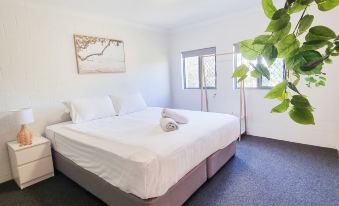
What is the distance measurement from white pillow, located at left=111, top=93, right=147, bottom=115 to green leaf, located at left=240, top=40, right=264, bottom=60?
10.7 feet

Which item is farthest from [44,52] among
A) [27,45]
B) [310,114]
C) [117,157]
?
[310,114]

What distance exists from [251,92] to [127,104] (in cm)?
231

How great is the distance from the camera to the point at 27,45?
275cm

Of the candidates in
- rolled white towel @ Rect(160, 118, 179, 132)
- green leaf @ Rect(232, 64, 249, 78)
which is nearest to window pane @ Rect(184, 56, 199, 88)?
rolled white towel @ Rect(160, 118, 179, 132)

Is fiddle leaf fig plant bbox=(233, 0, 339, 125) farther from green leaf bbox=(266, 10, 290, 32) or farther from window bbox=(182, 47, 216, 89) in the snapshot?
window bbox=(182, 47, 216, 89)

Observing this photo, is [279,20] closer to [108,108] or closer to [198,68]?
[108,108]

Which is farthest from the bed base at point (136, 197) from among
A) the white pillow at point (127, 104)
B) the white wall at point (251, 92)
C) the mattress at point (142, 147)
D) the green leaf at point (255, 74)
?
the green leaf at point (255, 74)

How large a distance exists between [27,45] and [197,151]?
2707 mm

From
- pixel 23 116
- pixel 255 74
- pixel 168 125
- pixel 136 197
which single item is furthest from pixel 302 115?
pixel 23 116

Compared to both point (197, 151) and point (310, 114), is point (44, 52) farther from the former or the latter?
point (310, 114)

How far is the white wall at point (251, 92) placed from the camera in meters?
2.98

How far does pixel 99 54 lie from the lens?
3525 mm

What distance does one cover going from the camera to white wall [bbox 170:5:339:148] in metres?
2.98

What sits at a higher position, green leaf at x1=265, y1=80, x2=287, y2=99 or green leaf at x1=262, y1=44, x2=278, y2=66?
green leaf at x1=262, y1=44, x2=278, y2=66
